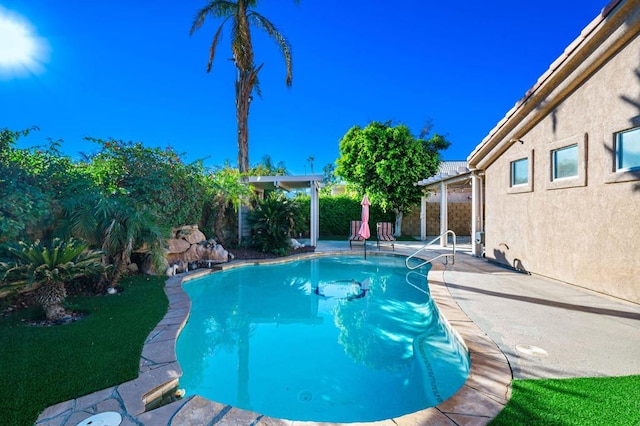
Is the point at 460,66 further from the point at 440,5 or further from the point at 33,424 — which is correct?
the point at 33,424

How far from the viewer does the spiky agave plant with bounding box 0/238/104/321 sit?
4992 millimetres

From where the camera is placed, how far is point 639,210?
6.11 metres

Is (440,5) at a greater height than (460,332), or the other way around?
(440,5)

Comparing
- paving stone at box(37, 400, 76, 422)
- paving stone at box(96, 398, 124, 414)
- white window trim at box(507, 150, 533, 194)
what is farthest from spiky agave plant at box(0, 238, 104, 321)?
white window trim at box(507, 150, 533, 194)

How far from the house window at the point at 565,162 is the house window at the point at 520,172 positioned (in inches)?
39.3

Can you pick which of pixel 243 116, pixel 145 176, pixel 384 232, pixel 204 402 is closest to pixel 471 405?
pixel 204 402

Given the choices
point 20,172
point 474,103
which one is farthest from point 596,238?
point 474,103

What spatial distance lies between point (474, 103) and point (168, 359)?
3845cm

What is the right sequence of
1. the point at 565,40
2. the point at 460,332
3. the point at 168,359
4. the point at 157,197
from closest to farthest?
the point at 168,359
the point at 460,332
the point at 157,197
the point at 565,40

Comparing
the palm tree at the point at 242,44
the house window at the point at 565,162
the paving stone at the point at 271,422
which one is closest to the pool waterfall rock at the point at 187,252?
the palm tree at the point at 242,44

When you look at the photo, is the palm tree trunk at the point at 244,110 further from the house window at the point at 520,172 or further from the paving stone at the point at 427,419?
the paving stone at the point at 427,419

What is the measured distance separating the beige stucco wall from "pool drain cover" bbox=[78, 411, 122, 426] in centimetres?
880

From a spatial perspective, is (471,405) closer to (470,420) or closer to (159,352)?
(470,420)

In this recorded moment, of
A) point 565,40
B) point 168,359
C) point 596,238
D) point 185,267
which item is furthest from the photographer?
point 565,40
